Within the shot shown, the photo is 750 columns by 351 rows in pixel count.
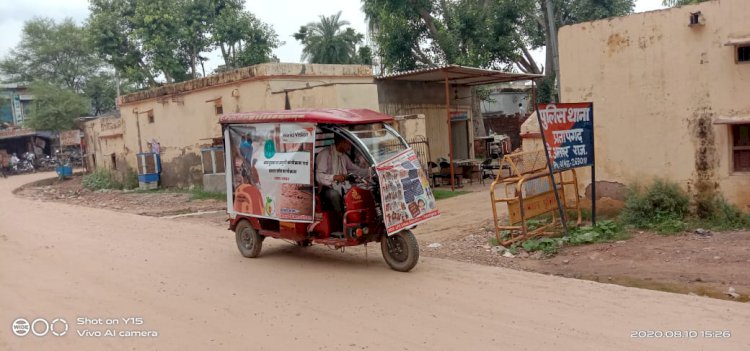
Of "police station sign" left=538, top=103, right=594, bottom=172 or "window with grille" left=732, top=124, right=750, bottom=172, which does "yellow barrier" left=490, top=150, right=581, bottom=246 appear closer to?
"police station sign" left=538, top=103, right=594, bottom=172

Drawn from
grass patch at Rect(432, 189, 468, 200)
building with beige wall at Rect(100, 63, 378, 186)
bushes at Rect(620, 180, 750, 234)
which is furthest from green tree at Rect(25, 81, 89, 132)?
bushes at Rect(620, 180, 750, 234)

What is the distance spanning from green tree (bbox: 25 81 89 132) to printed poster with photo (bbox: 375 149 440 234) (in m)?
34.6

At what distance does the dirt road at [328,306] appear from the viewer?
5148mm

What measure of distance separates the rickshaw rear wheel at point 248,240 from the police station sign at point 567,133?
4.46m

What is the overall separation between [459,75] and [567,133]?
9.33 m

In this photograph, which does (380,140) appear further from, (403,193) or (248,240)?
(248,240)

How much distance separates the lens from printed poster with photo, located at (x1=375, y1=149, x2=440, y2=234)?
735 centimetres

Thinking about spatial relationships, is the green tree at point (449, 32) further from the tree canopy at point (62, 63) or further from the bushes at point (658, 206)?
the tree canopy at point (62, 63)

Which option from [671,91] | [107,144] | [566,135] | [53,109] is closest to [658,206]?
[671,91]

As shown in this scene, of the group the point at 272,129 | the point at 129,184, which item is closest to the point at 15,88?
the point at 129,184

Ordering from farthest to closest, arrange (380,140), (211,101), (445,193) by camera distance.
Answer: (211,101), (445,193), (380,140)

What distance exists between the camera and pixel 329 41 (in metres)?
44.7

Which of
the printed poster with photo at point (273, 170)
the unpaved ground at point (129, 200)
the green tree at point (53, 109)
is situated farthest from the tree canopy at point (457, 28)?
the green tree at point (53, 109)

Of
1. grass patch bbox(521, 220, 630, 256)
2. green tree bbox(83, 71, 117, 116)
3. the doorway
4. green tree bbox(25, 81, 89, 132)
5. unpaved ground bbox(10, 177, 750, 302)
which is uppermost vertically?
green tree bbox(83, 71, 117, 116)
